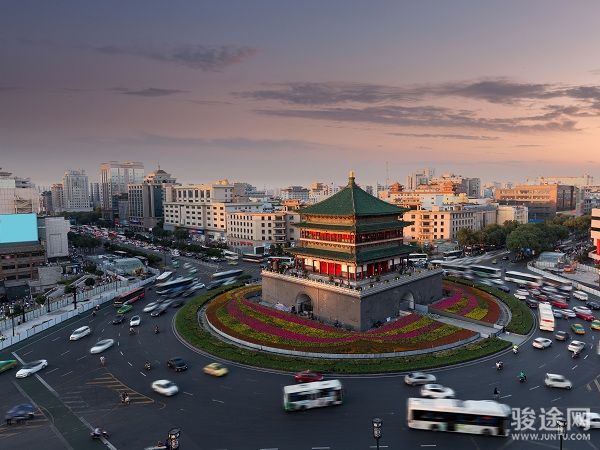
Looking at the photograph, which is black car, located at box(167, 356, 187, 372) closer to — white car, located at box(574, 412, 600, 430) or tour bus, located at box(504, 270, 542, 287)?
white car, located at box(574, 412, 600, 430)

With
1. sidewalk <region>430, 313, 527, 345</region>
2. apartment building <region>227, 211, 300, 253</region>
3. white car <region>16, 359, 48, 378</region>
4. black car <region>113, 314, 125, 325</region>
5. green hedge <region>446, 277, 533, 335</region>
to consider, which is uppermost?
apartment building <region>227, 211, 300, 253</region>

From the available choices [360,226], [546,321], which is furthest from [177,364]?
[546,321]

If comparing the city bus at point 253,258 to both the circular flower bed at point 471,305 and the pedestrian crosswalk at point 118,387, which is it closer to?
the circular flower bed at point 471,305

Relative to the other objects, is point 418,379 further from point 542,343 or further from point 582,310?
point 582,310

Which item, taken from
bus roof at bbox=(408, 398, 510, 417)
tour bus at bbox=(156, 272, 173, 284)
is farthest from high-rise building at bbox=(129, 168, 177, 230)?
bus roof at bbox=(408, 398, 510, 417)

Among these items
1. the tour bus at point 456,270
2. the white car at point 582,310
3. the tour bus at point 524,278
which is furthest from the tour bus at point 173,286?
the white car at point 582,310
